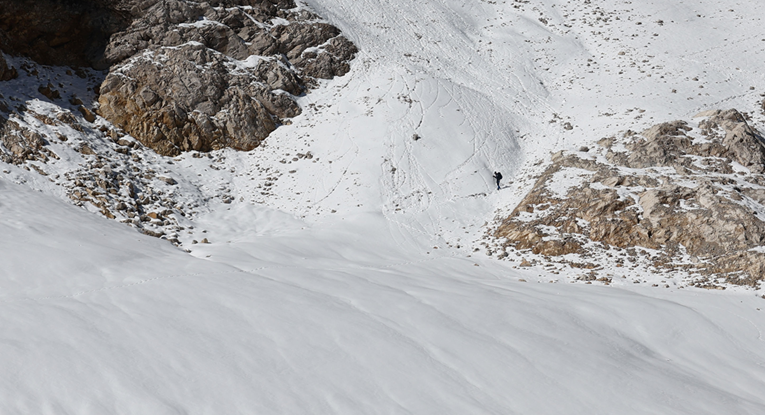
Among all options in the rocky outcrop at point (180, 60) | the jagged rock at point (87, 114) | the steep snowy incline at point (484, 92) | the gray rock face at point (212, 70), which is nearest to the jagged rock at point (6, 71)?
the rocky outcrop at point (180, 60)

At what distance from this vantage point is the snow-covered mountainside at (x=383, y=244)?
5320 millimetres

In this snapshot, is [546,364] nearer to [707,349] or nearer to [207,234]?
[707,349]

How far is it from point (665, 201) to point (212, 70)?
1749 centimetres

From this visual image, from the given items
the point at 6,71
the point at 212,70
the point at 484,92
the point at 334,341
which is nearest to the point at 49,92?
the point at 6,71

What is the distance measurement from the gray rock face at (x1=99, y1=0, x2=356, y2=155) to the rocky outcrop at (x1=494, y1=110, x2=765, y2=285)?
11533 mm

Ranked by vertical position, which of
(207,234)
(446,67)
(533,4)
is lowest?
(207,234)

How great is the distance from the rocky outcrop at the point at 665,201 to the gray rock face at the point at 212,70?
11533 millimetres

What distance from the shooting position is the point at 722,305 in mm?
9953

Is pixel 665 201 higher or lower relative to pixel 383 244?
higher

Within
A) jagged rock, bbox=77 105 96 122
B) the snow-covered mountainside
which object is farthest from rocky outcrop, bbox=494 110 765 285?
jagged rock, bbox=77 105 96 122

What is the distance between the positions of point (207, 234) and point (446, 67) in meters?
14.9

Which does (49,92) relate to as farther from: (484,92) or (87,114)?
(484,92)

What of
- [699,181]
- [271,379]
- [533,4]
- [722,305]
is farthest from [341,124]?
[533,4]

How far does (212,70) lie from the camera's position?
20.0 metres
